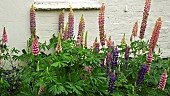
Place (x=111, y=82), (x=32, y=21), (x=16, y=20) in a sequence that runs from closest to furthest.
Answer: (x=111, y=82) < (x=32, y=21) < (x=16, y=20)

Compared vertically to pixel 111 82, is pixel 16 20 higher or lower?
higher

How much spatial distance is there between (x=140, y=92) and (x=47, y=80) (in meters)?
1.31

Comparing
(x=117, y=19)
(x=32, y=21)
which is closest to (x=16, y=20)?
(x=32, y=21)

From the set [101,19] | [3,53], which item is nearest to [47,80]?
[101,19]

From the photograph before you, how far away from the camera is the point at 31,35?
5410 millimetres

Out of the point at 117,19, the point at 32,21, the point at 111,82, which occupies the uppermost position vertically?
the point at 117,19

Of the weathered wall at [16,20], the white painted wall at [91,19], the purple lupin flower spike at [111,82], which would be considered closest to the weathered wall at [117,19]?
the white painted wall at [91,19]

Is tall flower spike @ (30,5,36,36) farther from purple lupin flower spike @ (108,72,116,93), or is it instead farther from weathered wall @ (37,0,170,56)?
purple lupin flower spike @ (108,72,116,93)

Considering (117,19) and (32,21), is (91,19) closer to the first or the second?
(117,19)

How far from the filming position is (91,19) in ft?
19.3

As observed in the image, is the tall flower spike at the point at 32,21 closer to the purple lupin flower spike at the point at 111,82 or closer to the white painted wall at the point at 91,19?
the white painted wall at the point at 91,19

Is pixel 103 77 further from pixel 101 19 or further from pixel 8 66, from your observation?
pixel 8 66

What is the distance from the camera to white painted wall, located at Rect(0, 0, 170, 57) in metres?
5.36

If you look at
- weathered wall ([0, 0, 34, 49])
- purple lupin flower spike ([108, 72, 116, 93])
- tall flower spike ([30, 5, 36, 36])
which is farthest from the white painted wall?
purple lupin flower spike ([108, 72, 116, 93])
